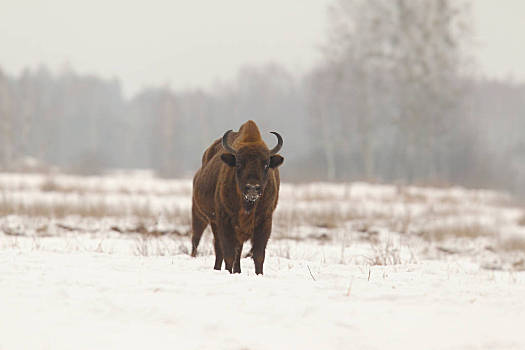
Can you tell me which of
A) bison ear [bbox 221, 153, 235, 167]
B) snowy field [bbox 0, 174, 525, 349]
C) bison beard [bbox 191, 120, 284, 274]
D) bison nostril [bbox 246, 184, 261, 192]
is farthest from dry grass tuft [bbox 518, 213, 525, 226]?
bison nostril [bbox 246, 184, 261, 192]

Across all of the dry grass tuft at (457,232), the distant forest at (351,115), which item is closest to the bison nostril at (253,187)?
the dry grass tuft at (457,232)

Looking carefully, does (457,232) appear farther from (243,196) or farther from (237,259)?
(243,196)

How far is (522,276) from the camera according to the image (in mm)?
7820

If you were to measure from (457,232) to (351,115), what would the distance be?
2886 cm

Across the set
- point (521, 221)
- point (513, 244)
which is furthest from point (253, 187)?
point (521, 221)

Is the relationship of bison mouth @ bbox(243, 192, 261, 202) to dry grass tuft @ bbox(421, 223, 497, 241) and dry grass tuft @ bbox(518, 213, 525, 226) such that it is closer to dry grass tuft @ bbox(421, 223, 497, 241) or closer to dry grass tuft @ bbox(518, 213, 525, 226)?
dry grass tuft @ bbox(421, 223, 497, 241)

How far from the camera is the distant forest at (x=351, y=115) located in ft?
91.2

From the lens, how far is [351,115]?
136 ft

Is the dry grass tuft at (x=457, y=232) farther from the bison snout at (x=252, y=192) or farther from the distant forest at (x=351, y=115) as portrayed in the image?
the distant forest at (x=351, y=115)

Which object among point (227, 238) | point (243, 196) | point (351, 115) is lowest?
point (227, 238)

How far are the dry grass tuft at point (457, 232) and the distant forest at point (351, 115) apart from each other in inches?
528

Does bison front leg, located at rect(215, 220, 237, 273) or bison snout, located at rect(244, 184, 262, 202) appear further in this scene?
bison front leg, located at rect(215, 220, 237, 273)

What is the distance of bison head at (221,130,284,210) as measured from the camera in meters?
6.00

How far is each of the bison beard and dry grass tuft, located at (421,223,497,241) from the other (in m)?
6.80
